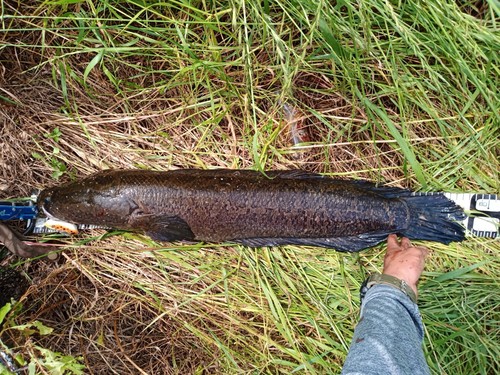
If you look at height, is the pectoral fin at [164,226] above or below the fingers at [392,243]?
below

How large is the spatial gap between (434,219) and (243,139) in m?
1.37

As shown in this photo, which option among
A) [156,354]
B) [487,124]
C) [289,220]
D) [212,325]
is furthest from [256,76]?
[156,354]

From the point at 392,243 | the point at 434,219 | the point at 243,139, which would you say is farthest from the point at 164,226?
the point at 434,219

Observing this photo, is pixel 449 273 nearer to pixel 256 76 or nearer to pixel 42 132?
pixel 256 76

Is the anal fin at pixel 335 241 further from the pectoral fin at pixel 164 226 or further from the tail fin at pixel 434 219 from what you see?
the pectoral fin at pixel 164 226

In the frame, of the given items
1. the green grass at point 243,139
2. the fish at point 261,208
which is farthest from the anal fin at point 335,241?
the green grass at point 243,139

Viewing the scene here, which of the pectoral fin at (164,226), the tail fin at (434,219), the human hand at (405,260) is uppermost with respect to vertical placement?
the tail fin at (434,219)

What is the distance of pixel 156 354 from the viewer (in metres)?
3.06

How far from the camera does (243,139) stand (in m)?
3.03

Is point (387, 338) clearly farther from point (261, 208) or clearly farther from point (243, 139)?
point (243, 139)

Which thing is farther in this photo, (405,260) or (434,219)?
(434,219)

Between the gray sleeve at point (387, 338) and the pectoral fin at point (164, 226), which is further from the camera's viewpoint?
the pectoral fin at point (164, 226)

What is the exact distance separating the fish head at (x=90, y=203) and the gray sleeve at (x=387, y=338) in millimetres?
1598

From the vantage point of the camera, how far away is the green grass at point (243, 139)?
277 centimetres
